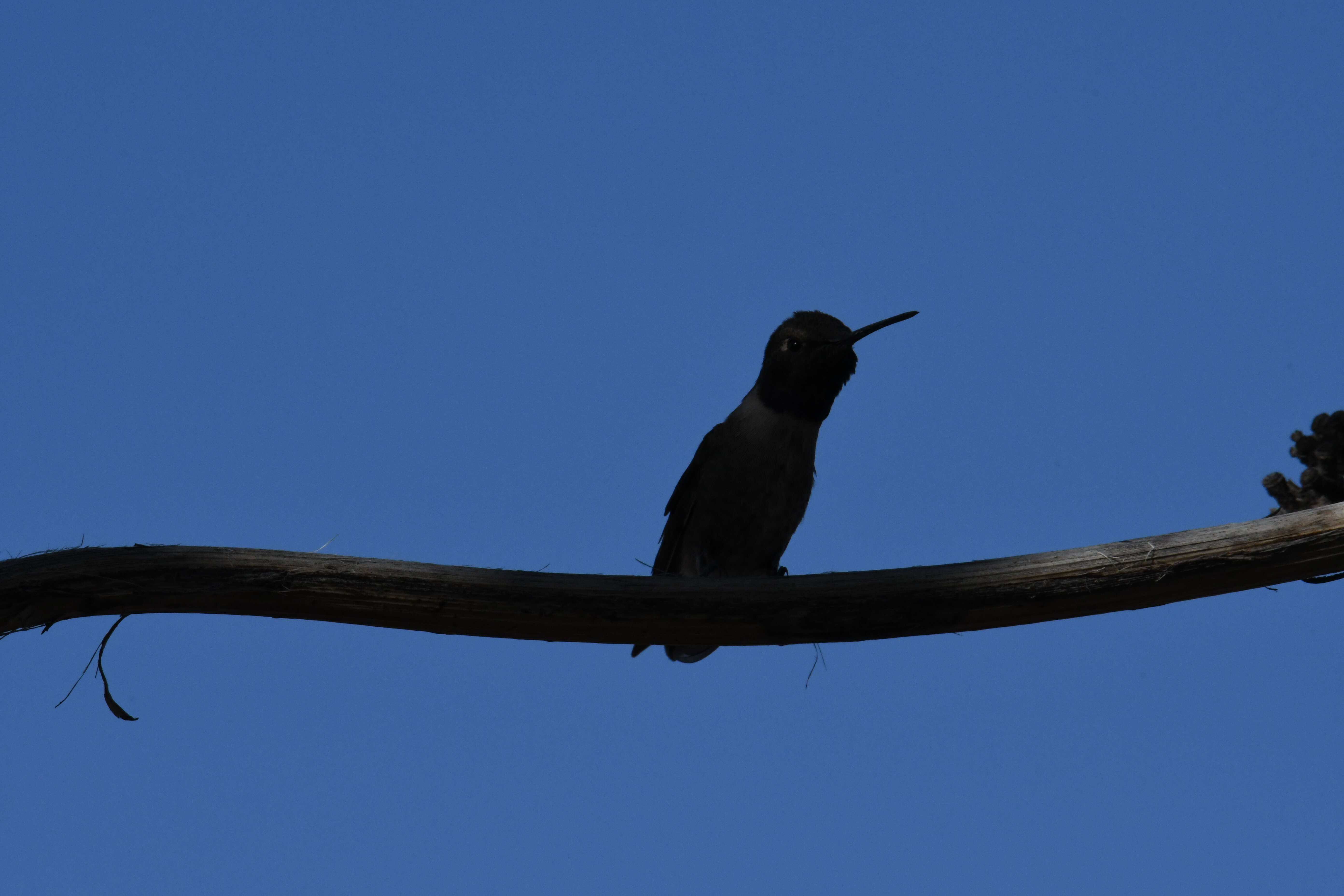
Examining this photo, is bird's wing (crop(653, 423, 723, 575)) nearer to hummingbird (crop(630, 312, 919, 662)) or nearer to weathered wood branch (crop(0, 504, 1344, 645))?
hummingbird (crop(630, 312, 919, 662))

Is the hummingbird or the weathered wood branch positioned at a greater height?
the hummingbird

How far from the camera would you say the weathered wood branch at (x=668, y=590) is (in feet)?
10.4

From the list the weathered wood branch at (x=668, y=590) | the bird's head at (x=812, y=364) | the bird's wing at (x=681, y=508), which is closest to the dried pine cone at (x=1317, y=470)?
the weathered wood branch at (x=668, y=590)

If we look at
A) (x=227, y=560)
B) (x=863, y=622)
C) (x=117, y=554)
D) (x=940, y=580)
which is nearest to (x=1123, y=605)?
(x=940, y=580)

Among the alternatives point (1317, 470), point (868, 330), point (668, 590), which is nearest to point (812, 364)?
point (868, 330)

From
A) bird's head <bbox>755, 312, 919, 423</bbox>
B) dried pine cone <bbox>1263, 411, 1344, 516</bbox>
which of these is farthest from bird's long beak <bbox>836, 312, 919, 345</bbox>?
dried pine cone <bbox>1263, 411, 1344, 516</bbox>

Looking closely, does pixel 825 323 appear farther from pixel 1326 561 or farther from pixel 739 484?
pixel 1326 561

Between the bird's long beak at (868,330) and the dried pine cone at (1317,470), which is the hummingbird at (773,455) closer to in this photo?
the bird's long beak at (868,330)

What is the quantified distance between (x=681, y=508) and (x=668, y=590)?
310cm

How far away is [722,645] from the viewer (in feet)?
11.6

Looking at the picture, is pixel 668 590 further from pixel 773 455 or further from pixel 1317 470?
pixel 773 455

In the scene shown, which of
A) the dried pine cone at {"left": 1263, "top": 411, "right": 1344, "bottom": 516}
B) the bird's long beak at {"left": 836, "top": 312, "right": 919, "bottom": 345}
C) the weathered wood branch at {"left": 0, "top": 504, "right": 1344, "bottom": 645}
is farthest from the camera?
the bird's long beak at {"left": 836, "top": 312, "right": 919, "bottom": 345}

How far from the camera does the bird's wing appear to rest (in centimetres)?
639

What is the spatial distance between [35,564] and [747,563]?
3859 millimetres
